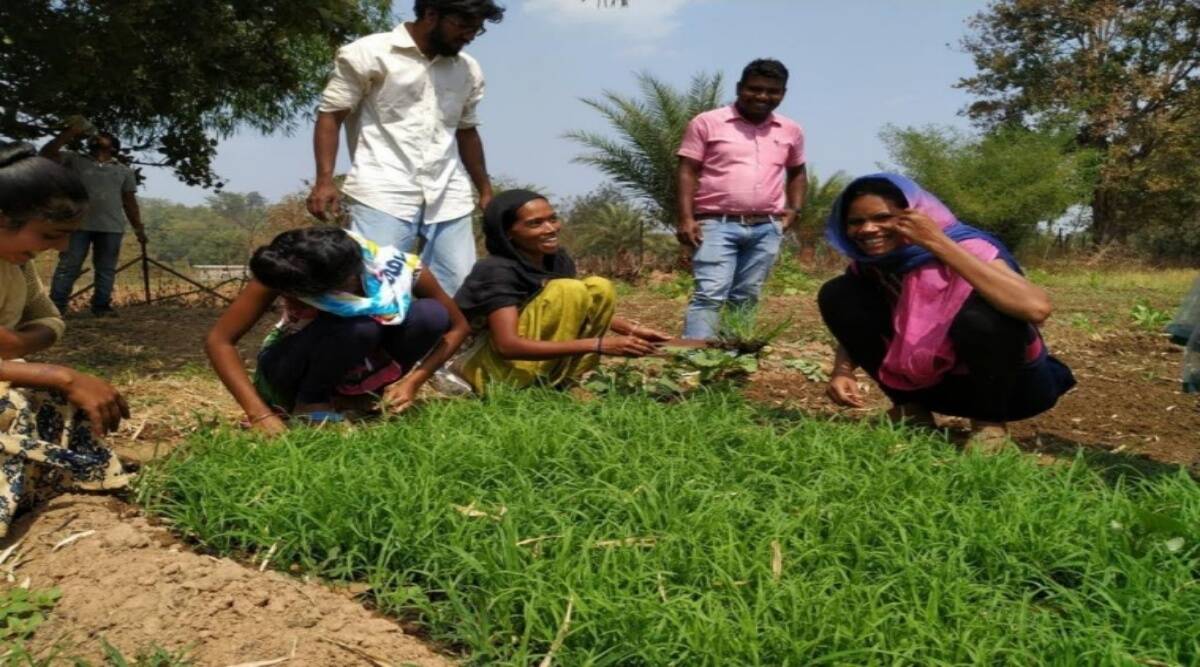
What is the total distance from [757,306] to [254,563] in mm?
3055

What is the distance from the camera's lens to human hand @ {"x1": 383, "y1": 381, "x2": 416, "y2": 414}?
3420 millimetres

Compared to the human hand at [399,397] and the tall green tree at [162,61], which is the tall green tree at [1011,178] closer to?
the tall green tree at [162,61]

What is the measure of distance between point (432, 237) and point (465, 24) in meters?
0.85

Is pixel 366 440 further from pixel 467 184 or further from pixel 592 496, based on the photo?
pixel 467 184

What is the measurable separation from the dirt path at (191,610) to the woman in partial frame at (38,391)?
203 mm

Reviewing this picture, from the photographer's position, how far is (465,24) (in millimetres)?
3834

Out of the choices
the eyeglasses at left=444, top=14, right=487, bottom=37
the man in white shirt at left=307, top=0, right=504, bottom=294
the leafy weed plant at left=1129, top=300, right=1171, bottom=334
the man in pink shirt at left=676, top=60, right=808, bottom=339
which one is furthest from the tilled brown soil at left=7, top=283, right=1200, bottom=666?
the eyeglasses at left=444, top=14, right=487, bottom=37

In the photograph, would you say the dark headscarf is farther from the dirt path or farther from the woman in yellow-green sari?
the dirt path

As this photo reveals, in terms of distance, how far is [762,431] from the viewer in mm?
3010

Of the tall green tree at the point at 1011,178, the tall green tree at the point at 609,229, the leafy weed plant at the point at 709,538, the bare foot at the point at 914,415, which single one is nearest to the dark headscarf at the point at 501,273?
the leafy weed plant at the point at 709,538

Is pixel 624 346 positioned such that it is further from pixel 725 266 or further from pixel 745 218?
pixel 745 218

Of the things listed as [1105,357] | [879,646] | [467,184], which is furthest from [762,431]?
[1105,357]

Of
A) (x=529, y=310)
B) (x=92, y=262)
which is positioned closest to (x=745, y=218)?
(x=529, y=310)

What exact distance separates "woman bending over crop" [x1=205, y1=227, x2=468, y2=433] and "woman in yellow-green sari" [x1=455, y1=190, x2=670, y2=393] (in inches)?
6.7
